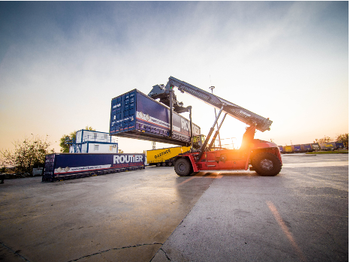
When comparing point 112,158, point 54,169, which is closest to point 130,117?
point 112,158

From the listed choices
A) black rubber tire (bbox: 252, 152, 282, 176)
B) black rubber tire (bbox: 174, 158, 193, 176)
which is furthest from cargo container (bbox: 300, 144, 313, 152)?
black rubber tire (bbox: 174, 158, 193, 176)

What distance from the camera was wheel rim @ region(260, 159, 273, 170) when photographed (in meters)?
6.15

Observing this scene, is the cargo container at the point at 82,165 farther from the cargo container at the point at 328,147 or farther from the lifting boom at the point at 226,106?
the cargo container at the point at 328,147

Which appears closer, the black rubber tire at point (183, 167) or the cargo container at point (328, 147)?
the black rubber tire at point (183, 167)

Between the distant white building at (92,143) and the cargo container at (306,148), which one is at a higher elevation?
the distant white building at (92,143)

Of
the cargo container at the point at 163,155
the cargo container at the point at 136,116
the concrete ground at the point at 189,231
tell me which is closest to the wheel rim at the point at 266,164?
the concrete ground at the point at 189,231

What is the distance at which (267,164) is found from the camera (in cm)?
622

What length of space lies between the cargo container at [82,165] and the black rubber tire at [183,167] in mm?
7755

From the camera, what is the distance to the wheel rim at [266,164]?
6150mm

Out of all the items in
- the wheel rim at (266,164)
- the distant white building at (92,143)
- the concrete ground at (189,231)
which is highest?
the distant white building at (92,143)

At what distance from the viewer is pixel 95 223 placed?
94.7 inches

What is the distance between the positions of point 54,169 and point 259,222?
470 inches

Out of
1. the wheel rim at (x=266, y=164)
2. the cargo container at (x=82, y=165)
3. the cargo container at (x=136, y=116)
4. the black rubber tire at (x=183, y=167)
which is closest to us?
the wheel rim at (x=266, y=164)

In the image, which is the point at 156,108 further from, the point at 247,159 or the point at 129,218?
the point at 129,218
